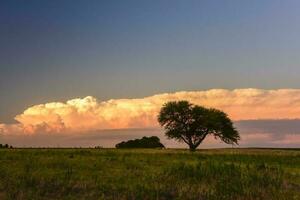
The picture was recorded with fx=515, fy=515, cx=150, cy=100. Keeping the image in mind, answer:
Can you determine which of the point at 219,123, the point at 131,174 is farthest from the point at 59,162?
the point at 219,123

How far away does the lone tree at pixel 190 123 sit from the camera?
340 feet

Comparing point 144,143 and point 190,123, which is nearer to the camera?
point 190,123

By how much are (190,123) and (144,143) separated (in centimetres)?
2503

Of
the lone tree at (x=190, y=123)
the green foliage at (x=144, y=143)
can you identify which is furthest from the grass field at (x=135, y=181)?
the green foliage at (x=144, y=143)

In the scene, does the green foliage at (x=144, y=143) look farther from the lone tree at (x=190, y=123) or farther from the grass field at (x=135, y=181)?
the grass field at (x=135, y=181)

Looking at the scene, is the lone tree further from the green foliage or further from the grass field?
the grass field

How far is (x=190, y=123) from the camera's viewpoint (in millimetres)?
104000

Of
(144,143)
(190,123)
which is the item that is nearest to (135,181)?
(190,123)

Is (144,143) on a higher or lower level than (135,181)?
higher

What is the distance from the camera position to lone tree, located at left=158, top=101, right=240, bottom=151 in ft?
340

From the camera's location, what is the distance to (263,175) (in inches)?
1121

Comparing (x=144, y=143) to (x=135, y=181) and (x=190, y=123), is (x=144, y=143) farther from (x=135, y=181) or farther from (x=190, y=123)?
(x=135, y=181)

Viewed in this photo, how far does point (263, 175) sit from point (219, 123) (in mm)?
74717

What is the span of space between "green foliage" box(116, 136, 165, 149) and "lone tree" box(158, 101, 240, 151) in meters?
21.1
